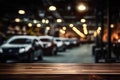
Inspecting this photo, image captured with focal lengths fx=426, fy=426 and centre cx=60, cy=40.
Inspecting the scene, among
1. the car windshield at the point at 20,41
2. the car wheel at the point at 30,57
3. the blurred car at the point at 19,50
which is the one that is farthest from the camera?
the car windshield at the point at 20,41

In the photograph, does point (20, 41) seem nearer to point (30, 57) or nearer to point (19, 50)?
point (30, 57)

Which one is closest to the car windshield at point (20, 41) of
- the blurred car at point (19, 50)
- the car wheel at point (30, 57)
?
the blurred car at point (19, 50)

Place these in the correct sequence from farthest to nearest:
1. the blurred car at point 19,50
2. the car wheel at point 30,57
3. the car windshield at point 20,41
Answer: the car windshield at point 20,41
the car wheel at point 30,57
the blurred car at point 19,50

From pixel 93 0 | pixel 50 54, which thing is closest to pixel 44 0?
pixel 93 0

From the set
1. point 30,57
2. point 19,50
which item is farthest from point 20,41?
point 19,50

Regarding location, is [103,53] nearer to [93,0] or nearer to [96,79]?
[93,0]

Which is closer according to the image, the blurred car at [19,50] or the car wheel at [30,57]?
the blurred car at [19,50]

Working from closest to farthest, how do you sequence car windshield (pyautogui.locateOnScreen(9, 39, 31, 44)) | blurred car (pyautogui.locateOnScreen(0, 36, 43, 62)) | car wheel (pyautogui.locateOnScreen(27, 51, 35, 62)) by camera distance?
blurred car (pyautogui.locateOnScreen(0, 36, 43, 62)) < car wheel (pyautogui.locateOnScreen(27, 51, 35, 62)) < car windshield (pyautogui.locateOnScreen(9, 39, 31, 44))

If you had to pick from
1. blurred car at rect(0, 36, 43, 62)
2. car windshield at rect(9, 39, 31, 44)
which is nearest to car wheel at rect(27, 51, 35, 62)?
blurred car at rect(0, 36, 43, 62)

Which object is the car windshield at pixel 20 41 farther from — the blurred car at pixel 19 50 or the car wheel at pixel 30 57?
the car wheel at pixel 30 57

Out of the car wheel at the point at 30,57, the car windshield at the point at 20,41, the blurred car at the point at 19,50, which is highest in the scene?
the car windshield at the point at 20,41

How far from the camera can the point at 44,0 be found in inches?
1145

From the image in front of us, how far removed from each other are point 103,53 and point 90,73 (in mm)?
12854

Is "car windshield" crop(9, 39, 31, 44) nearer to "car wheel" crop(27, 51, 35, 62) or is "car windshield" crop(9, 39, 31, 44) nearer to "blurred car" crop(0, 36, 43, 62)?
"blurred car" crop(0, 36, 43, 62)
